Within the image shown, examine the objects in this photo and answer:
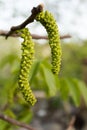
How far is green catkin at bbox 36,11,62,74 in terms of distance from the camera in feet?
3.46

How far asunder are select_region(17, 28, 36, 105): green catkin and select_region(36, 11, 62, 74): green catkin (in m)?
0.05

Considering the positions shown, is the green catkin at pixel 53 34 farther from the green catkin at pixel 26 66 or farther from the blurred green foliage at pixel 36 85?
the blurred green foliage at pixel 36 85

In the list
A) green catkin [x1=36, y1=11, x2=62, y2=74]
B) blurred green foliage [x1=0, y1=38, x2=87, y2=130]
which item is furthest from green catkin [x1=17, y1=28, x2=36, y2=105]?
blurred green foliage [x1=0, y1=38, x2=87, y2=130]

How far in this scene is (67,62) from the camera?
1067cm

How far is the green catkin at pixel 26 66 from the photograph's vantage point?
105cm

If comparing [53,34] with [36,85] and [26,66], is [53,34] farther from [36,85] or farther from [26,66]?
[36,85]

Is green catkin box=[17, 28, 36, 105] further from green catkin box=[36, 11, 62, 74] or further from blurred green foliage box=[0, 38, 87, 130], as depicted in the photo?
blurred green foliage box=[0, 38, 87, 130]

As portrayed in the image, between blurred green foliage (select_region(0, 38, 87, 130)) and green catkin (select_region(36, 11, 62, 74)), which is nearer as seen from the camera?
green catkin (select_region(36, 11, 62, 74))

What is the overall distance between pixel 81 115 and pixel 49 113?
1.03 m

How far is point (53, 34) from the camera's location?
3.53ft

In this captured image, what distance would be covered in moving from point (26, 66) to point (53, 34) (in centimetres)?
10

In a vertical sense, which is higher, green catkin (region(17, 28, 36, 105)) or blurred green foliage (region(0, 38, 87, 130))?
green catkin (region(17, 28, 36, 105))

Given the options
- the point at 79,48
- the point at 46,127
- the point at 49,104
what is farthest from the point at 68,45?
the point at 46,127

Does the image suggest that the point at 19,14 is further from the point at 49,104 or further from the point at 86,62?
the point at 49,104
